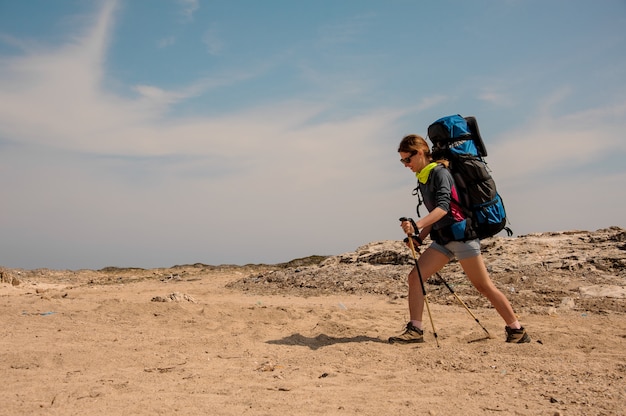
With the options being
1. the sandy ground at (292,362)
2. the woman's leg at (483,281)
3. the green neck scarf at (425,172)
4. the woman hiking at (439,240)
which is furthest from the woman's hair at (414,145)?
the sandy ground at (292,362)

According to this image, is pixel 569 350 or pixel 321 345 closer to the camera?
pixel 569 350

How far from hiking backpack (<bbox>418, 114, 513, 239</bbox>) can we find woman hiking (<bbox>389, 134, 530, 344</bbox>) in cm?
12

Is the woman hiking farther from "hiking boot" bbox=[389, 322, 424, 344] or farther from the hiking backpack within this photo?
the hiking backpack

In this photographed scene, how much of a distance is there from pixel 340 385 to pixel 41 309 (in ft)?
19.6

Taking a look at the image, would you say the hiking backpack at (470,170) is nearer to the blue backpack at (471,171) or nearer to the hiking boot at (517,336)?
the blue backpack at (471,171)

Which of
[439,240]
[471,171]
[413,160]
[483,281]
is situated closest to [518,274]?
[483,281]

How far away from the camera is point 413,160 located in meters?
5.97

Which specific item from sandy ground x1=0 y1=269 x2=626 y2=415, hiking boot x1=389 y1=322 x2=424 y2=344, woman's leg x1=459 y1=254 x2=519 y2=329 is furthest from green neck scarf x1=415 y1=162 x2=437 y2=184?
sandy ground x1=0 y1=269 x2=626 y2=415

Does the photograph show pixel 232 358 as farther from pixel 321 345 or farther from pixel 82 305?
pixel 82 305

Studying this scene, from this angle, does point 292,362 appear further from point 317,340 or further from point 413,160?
point 413,160

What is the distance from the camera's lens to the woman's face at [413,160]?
5945mm

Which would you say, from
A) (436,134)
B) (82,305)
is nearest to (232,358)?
(436,134)

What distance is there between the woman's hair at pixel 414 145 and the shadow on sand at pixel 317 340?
7.39ft

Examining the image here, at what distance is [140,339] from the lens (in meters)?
6.49
